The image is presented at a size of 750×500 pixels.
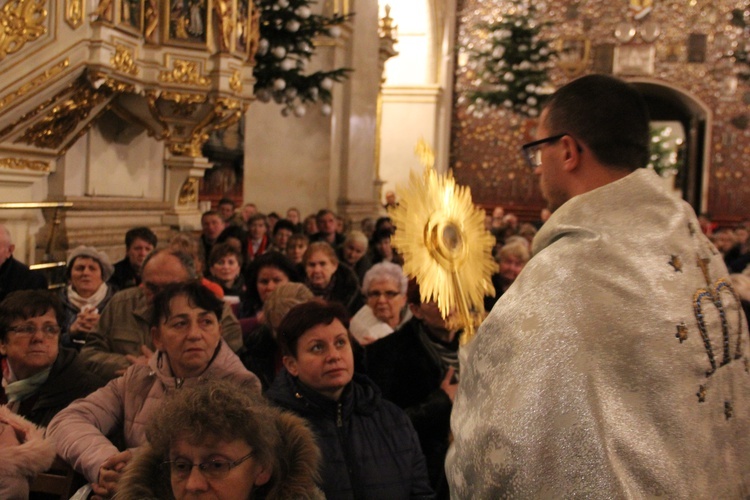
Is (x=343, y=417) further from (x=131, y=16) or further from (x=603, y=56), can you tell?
(x=603, y=56)

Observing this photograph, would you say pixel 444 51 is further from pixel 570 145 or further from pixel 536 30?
pixel 570 145

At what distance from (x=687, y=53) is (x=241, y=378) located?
71.1ft

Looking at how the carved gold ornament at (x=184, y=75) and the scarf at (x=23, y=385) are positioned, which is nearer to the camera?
the scarf at (x=23, y=385)

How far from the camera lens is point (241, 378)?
3188 millimetres

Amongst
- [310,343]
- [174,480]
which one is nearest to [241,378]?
[310,343]

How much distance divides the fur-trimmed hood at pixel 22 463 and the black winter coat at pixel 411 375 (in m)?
1.54

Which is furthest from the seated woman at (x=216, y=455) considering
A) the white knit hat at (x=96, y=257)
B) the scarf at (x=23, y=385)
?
the white knit hat at (x=96, y=257)

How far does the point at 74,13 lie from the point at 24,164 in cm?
126

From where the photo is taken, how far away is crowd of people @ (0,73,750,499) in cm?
176

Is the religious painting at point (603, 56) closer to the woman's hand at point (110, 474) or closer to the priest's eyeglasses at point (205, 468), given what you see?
the woman's hand at point (110, 474)

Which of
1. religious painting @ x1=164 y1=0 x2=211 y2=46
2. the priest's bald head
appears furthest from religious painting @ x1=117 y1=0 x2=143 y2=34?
the priest's bald head

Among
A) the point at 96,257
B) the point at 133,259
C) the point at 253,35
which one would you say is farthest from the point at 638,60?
the point at 96,257

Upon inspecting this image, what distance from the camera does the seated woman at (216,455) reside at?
2.30m

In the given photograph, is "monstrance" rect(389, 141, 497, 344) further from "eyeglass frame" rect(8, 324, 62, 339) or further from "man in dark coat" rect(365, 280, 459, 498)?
"eyeglass frame" rect(8, 324, 62, 339)
